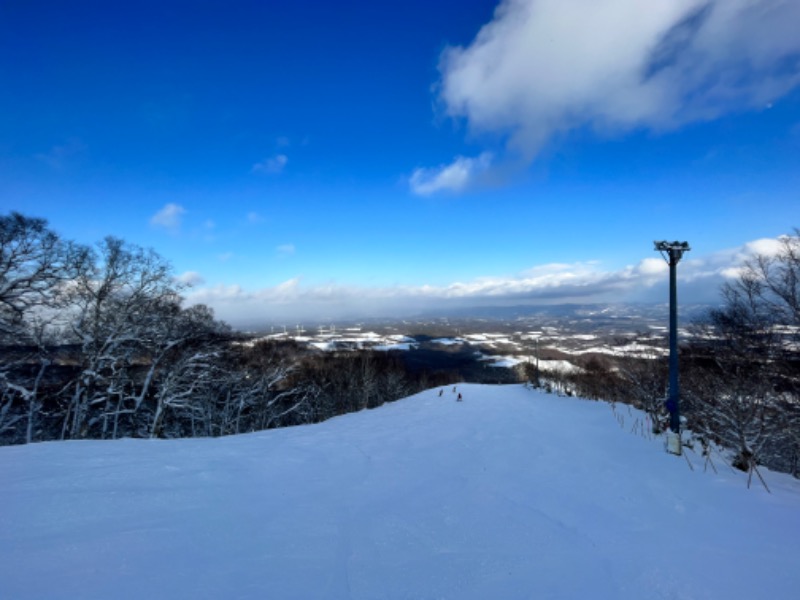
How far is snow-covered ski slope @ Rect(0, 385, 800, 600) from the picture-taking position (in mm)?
2613

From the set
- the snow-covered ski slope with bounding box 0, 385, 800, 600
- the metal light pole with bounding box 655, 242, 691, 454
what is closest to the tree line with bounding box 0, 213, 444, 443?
the snow-covered ski slope with bounding box 0, 385, 800, 600

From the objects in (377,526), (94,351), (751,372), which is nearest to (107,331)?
(94,351)

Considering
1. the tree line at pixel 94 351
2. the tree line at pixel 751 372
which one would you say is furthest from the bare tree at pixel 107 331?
the tree line at pixel 751 372

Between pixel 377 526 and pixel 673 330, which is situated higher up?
pixel 673 330

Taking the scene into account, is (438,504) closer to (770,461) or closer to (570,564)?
(570,564)

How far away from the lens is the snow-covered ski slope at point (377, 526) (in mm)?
2613

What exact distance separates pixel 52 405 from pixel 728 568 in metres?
25.7

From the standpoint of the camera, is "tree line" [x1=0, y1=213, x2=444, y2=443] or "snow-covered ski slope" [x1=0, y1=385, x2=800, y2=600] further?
"tree line" [x1=0, y1=213, x2=444, y2=443]

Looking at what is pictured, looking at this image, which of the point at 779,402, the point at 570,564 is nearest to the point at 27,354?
the point at 570,564

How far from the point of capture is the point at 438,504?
427 cm

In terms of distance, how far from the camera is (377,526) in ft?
11.9

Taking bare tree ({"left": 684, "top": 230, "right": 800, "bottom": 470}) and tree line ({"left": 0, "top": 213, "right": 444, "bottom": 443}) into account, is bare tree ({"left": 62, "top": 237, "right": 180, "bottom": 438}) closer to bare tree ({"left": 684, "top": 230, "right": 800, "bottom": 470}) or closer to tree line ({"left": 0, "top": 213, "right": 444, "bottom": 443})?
tree line ({"left": 0, "top": 213, "right": 444, "bottom": 443})

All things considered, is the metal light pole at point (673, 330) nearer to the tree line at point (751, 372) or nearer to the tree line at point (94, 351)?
the tree line at point (751, 372)

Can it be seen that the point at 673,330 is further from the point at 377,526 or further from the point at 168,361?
the point at 168,361
